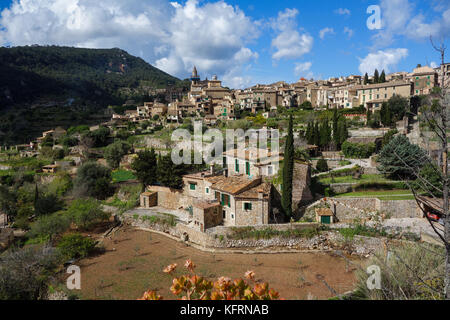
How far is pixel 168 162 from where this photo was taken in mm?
23578

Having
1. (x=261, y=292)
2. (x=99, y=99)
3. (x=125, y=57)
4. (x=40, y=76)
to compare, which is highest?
(x=125, y=57)

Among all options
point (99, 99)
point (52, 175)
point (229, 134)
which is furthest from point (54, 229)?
point (99, 99)

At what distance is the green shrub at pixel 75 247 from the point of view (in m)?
17.3

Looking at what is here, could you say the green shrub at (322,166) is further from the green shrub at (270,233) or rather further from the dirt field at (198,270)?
the dirt field at (198,270)

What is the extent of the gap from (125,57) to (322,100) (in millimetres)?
165980

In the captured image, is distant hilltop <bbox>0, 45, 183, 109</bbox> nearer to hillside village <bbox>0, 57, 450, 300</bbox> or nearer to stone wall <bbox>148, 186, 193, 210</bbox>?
hillside village <bbox>0, 57, 450, 300</bbox>

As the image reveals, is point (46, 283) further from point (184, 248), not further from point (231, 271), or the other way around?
point (231, 271)

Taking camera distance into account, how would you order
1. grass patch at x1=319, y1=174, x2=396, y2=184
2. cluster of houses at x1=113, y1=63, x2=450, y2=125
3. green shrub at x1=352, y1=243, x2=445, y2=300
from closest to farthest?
green shrub at x1=352, y1=243, x2=445, y2=300 → grass patch at x1=319, y1=174, x2=396, y2=184 → cluster of houses at x1=113, y1=63, x2=450, y2=125

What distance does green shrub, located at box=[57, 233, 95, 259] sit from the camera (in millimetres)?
17328

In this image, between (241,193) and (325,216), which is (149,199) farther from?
(325,216)

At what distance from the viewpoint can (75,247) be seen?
695 inches

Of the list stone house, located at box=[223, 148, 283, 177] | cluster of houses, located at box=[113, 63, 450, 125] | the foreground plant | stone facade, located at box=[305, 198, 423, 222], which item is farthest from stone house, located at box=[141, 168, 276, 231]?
cluster of houses, located at box=[113, 63, 450, 125]

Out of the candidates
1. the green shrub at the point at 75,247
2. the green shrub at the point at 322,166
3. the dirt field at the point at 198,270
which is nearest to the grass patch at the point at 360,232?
the dirt field at the point at 198,270

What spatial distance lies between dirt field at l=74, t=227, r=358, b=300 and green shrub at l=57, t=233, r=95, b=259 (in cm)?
66
